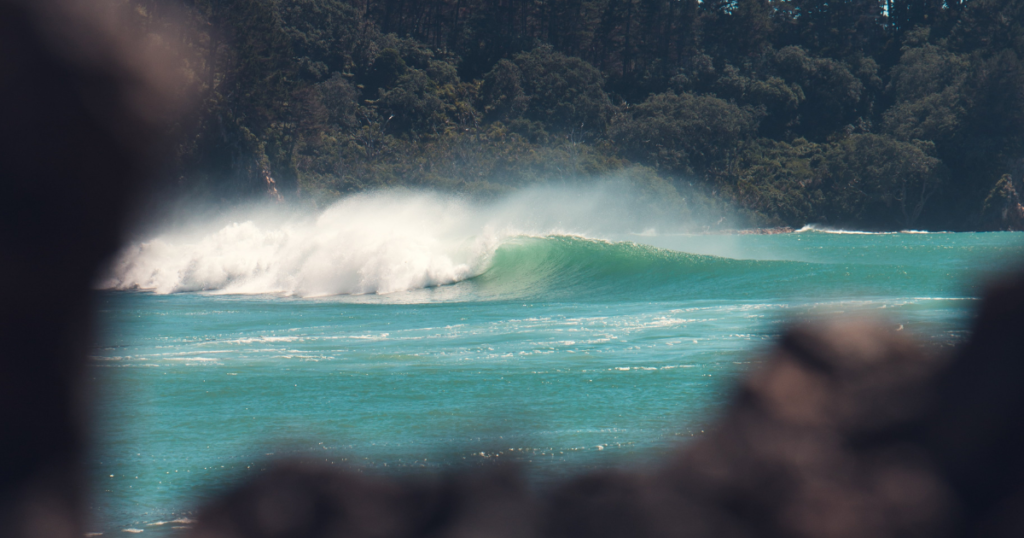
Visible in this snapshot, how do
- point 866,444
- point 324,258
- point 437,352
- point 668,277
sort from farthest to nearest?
point 324,258 < point 668,277 < point 437,352 < point 866,444

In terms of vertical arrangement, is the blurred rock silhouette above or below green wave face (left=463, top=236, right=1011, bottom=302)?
above

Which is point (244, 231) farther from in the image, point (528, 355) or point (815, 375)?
point (815, 375)

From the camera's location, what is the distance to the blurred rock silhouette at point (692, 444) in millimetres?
1973

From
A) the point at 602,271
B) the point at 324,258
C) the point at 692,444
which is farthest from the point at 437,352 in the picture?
the point at 324,258

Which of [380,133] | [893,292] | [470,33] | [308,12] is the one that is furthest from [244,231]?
[470,33]

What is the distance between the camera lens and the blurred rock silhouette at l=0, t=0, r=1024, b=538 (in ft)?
6.47

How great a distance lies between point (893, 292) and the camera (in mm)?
17062

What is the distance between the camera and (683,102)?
239 ft

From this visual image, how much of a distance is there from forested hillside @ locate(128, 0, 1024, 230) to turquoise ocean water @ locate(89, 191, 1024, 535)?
36032mm

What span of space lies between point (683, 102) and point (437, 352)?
64.7 metres

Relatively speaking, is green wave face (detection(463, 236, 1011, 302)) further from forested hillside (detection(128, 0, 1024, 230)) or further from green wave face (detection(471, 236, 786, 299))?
forested hillside (detection(128, 0, 1024, 230))

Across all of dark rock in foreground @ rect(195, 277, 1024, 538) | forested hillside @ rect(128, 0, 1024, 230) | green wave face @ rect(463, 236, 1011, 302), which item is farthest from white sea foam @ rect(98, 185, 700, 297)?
forested hillside @ rect(128, 0, 1024, 230)

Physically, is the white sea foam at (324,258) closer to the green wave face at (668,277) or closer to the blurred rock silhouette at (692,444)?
the green wave face at (668,277)

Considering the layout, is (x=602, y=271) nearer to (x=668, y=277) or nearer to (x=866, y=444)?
(x=668, y=277)
